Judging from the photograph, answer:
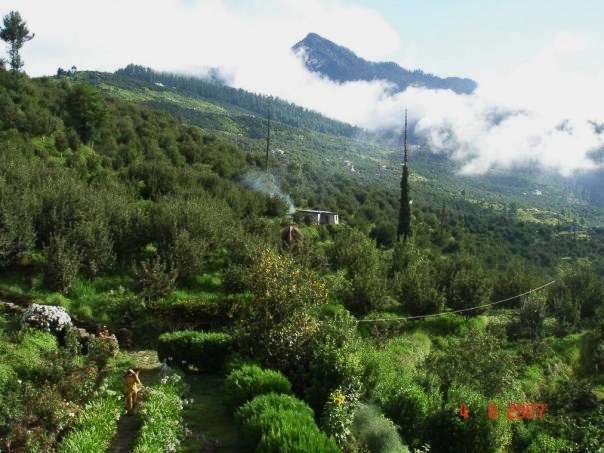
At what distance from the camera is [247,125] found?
170 m

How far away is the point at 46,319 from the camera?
13.0m

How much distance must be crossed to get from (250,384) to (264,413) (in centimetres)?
164

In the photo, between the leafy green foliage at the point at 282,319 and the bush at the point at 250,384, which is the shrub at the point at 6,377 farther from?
the leafy green foliage at the point at 282,319

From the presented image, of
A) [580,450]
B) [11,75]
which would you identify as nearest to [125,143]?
[11,75]

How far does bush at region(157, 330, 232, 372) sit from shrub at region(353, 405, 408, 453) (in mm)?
4930

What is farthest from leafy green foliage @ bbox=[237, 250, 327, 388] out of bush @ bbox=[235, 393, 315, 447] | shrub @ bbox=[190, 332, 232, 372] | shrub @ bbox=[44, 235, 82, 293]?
shrub @ bbox=[44, 235, 82, 293]

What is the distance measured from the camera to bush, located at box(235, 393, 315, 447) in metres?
8.28

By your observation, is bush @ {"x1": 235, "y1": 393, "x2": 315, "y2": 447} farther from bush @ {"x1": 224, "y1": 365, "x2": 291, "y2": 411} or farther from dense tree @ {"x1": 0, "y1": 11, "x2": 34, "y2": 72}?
dense tree @ {"x1": 0, "y1": 11, "x2": 34, "y2": 72}

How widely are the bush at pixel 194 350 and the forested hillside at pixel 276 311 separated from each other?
79 millimetres

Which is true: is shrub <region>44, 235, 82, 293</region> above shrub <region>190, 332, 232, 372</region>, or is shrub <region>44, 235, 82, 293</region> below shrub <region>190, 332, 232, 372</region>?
above

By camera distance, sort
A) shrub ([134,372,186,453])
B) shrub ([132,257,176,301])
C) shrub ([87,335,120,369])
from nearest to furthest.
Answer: shrub ([134,372,186,453]) < shrub ([87,335,120,369]) < shrub ([132,257,176,301])

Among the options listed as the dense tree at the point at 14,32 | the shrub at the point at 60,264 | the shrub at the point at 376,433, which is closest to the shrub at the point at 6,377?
the shrub at the point at 60,264
